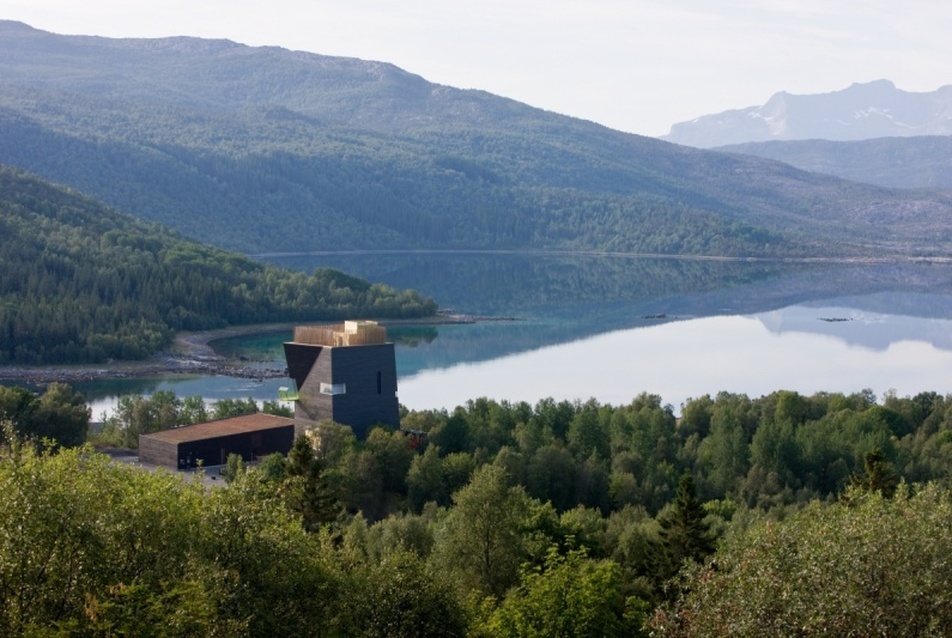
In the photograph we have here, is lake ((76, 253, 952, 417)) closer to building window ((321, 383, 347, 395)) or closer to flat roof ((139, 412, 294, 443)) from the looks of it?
flat roof ((139, 412, 294, 443))

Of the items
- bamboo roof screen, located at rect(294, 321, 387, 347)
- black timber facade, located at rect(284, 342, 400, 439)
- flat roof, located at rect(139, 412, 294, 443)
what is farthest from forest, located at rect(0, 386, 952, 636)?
bamboo roof screen, located at rect(294, 321, 387, 347)

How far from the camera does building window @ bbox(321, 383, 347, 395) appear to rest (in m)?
33.1

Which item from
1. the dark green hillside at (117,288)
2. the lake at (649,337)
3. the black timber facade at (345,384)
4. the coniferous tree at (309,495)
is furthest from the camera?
the dark green hillside at (117,288)

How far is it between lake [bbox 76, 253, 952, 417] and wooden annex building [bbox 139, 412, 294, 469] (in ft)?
54.0

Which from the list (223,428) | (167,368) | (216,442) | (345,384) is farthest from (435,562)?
(167,368)

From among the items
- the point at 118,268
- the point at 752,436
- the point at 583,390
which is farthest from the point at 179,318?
the point at 752,436

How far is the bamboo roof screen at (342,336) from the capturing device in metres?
34.1

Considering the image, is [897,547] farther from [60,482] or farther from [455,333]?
[455,333]

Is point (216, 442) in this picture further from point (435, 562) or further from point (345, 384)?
point (435, 562)

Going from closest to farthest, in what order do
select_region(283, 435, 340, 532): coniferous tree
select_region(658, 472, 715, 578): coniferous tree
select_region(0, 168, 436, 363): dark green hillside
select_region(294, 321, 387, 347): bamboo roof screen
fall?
select_region(658, 472, 715, 578): coniferous tree < select_region(283, 435, 340, 532): coniferous tree < select_region(294, 321, 387, 347): bamboo roof screen < select_region(0, 168, 436, 363): dark green hillside

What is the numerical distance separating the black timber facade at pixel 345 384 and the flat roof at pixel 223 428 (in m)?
1.33

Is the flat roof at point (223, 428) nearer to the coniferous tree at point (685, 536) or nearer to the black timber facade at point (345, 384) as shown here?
the black timber facade at point (345, 384)

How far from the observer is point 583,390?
56312 mm

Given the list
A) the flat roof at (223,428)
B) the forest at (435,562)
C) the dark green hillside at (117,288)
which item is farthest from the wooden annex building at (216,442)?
the dark green hillside at (117,288)
